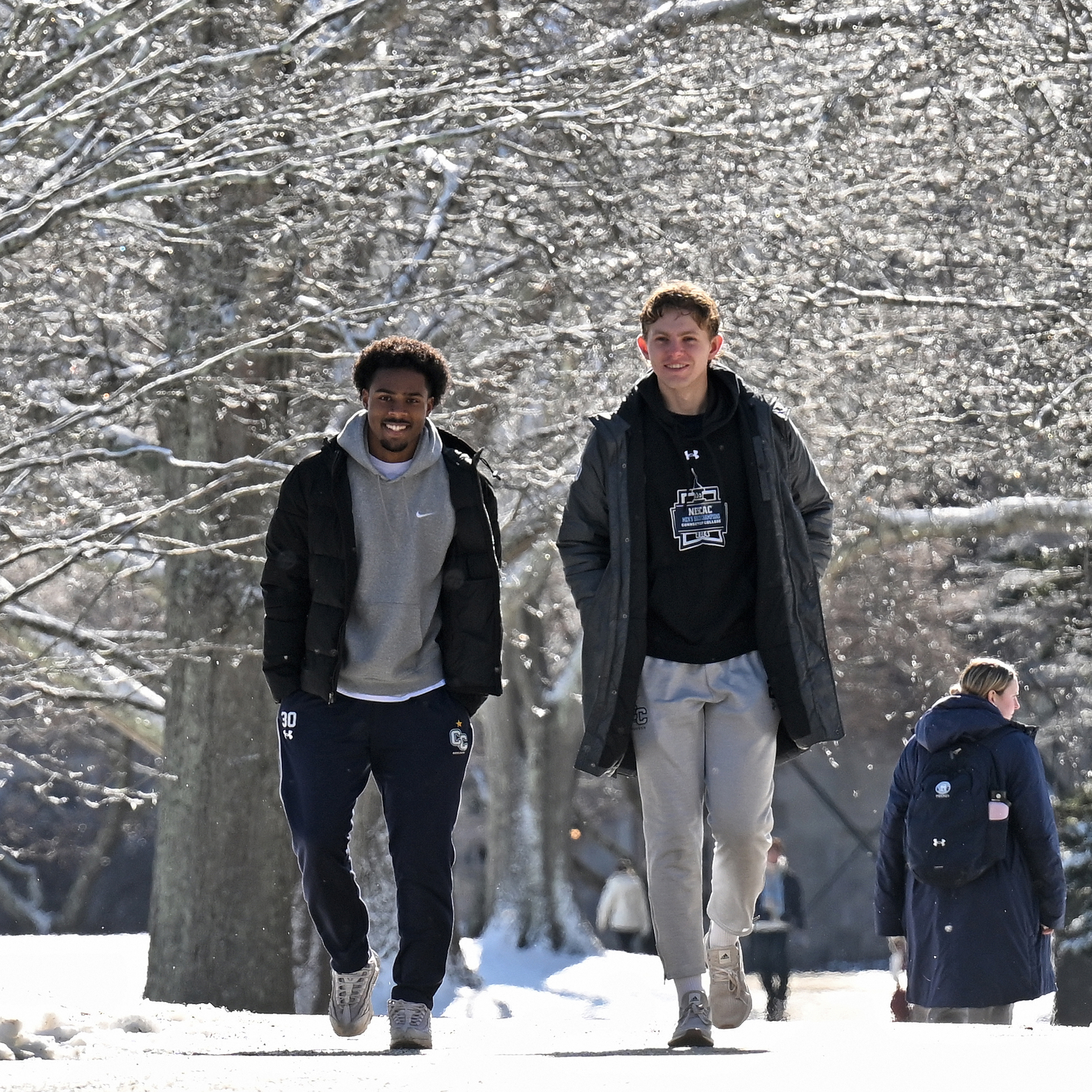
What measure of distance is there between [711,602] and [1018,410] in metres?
7.87

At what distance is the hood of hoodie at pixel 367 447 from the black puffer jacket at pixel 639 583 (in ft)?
1.38

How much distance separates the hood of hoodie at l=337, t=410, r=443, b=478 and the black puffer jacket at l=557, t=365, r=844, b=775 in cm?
42

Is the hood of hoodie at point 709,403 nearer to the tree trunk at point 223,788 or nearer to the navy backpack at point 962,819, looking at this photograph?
the navy backpack at point 962,819

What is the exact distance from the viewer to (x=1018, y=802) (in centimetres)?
703

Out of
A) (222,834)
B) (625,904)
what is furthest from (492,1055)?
(625,904)

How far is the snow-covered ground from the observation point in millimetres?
4023

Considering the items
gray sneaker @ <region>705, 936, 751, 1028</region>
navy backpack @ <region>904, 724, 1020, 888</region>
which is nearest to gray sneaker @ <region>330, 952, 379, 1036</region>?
gray sneaker @ <region>705, 936, 751, 1028</region>

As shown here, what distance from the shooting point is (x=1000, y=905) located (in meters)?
7.03

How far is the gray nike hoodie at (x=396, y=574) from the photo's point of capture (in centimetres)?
544

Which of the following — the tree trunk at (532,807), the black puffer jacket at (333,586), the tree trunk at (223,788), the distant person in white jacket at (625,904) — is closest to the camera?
the black puffer jacket at (333,586)

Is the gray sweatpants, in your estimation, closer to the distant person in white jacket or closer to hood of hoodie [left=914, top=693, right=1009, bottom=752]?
hood of hoodie [left=914, top=693, right=1009, bottom=752]

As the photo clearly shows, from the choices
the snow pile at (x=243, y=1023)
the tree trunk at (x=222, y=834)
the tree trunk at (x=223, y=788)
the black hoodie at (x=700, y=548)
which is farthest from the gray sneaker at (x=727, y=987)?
the tree trunk at (x=222, y=834)

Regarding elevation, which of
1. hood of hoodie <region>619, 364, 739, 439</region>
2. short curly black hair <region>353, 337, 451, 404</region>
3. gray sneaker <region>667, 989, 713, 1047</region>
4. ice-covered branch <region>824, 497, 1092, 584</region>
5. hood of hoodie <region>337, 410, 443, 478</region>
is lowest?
gray sneaker <region>667, 989, 713, 1047</region>

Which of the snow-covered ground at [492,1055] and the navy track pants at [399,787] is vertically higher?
the navy track pants at [399,787]
